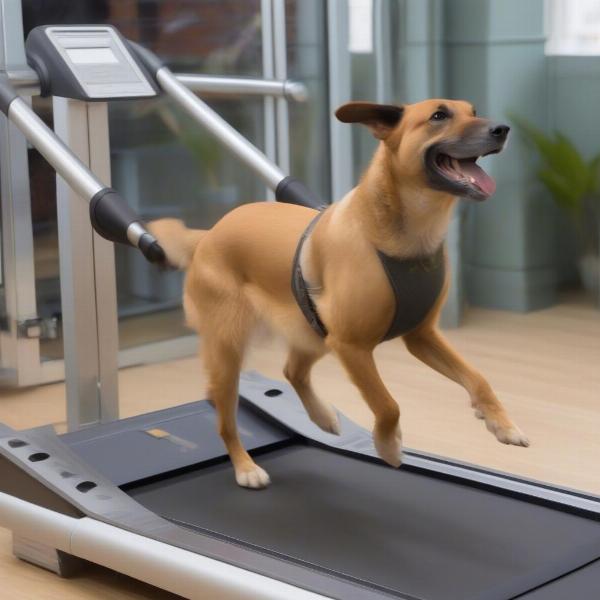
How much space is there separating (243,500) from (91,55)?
3.91ft

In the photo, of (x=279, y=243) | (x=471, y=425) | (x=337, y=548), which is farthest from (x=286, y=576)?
(x=471, y=425)

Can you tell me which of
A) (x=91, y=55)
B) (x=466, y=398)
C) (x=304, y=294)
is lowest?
(x=466, y=398)

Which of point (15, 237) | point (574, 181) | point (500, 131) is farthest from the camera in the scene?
point (574, 181)

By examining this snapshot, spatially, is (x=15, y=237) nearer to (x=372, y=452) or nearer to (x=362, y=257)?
(x=372, y=452)

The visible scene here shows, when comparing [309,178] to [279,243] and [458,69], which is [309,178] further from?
[279,243]

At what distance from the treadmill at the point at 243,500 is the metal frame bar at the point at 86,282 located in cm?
2

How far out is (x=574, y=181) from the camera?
4887 mm

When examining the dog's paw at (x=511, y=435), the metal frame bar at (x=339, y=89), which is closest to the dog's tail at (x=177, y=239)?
the dog's paw at (x=511, y=435)

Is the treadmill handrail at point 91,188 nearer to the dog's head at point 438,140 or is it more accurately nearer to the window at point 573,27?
the dog's head at point 438,140

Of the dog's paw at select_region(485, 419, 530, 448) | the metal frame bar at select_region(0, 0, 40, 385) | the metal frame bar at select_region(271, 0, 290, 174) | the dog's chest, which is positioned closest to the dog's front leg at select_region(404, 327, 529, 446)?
the dog's paw at select_region(485, 419, 530, 448)

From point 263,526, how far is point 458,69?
288 centimetres

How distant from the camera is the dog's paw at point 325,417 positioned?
2811 millimetres

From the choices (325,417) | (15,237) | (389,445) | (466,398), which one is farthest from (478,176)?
(15,237)

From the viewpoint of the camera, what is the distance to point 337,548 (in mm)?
2363
